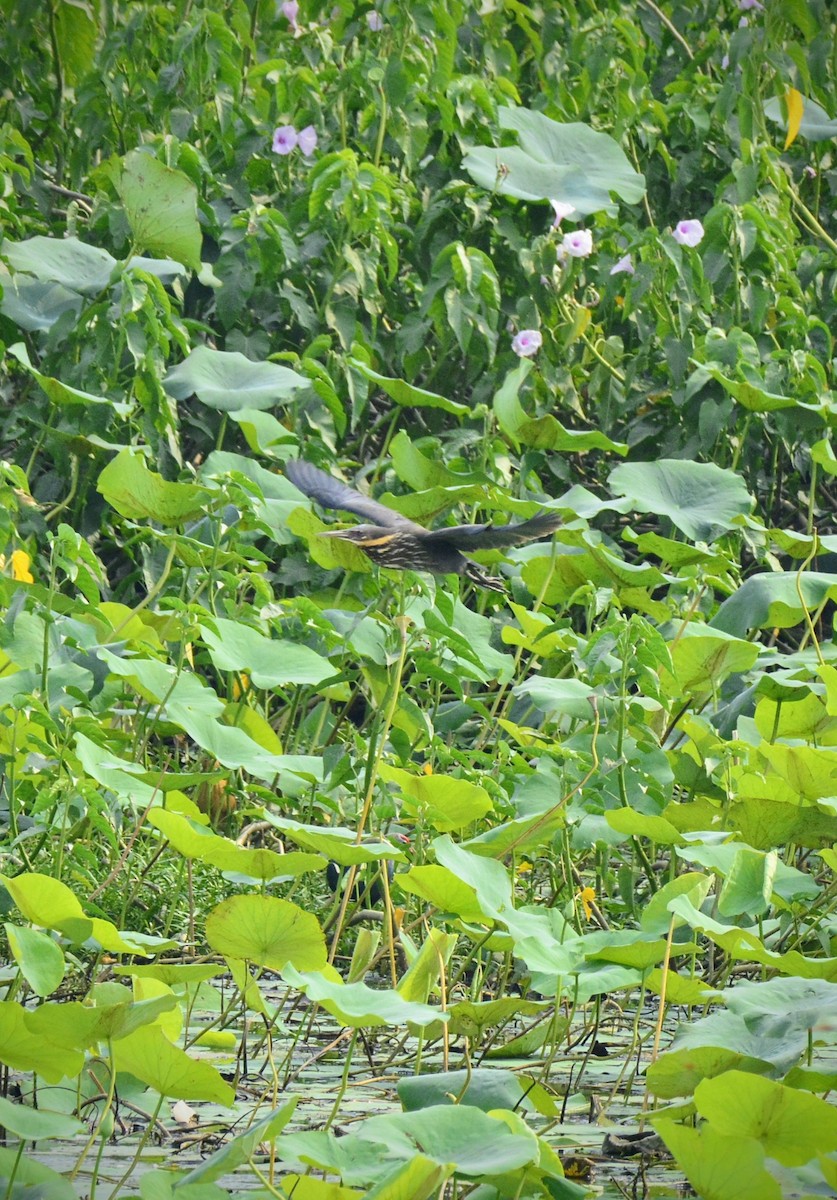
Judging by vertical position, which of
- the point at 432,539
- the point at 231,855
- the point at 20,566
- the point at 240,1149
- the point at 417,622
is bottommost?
the point at 417,622

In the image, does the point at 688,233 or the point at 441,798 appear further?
the point at 688,233

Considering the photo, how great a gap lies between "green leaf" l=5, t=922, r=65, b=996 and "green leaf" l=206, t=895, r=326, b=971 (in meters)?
0.14

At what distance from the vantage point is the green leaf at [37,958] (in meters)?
1.26

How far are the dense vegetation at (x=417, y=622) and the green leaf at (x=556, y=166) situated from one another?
0.06 ft

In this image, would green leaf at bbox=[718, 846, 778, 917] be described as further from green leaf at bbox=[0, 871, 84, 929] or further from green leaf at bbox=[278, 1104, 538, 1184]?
green leaf at bbox=[0, 871, 84, 929]

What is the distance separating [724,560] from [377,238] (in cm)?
156

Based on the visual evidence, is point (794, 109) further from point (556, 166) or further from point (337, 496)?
point (337, 496)

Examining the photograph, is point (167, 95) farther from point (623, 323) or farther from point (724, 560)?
point (724, 560)

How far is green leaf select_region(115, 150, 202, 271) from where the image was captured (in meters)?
2.64

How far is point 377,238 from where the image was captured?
11.6 feet

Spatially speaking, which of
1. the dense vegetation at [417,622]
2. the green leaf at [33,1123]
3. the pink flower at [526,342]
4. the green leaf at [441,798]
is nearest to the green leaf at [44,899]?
the dense vegetation at [417,622]

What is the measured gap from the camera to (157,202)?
269 centimetres

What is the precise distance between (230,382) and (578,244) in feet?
3.81

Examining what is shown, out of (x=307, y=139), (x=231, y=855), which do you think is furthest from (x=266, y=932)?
(x=307, y=139)
